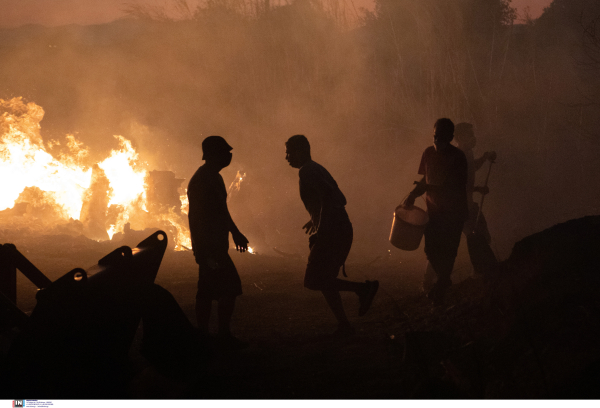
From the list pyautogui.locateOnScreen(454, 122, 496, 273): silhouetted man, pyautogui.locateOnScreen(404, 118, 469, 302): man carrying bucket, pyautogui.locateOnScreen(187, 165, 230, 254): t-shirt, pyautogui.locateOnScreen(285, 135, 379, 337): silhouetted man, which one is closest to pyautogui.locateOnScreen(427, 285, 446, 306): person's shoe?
pyautogui.locateOnScreen(404, 118, 469, 302): man carrying bucket

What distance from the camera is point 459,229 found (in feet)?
15.9

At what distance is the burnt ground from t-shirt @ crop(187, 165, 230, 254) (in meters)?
0.98

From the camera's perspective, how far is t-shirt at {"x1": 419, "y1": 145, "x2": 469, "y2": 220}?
15.5 feet

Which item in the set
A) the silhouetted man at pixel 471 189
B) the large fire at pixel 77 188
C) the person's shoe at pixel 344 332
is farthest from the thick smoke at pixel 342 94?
the person's shoe at pixel 344 332

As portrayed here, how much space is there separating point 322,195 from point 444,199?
1572 millimetres

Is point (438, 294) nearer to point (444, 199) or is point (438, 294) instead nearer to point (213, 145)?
point (444, 199)

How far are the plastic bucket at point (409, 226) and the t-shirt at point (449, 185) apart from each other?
145mm

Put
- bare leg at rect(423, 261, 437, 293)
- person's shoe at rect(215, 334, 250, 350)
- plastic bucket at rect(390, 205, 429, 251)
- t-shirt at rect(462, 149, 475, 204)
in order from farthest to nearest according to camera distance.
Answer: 1. t-shirt at rect(462, 149, 475, 204)
2. bare leg at rect(423, 261, 437, 293)
3. plastic bucket at rect(390, 205, 429, 251)
4. person's shoe at rect(215, 334, 250, 350)

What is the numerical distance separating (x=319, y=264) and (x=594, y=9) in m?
16.3

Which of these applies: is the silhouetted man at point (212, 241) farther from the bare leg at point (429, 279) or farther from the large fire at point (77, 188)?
the large fire at point (77, 188)

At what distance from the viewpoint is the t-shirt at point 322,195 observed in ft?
13.0

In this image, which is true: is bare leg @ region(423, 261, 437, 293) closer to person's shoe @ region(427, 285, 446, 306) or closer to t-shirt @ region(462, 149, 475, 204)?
person's shoe @ region(427, 285, 446, 306)

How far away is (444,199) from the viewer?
474cm

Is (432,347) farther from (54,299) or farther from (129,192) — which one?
(129,192)
